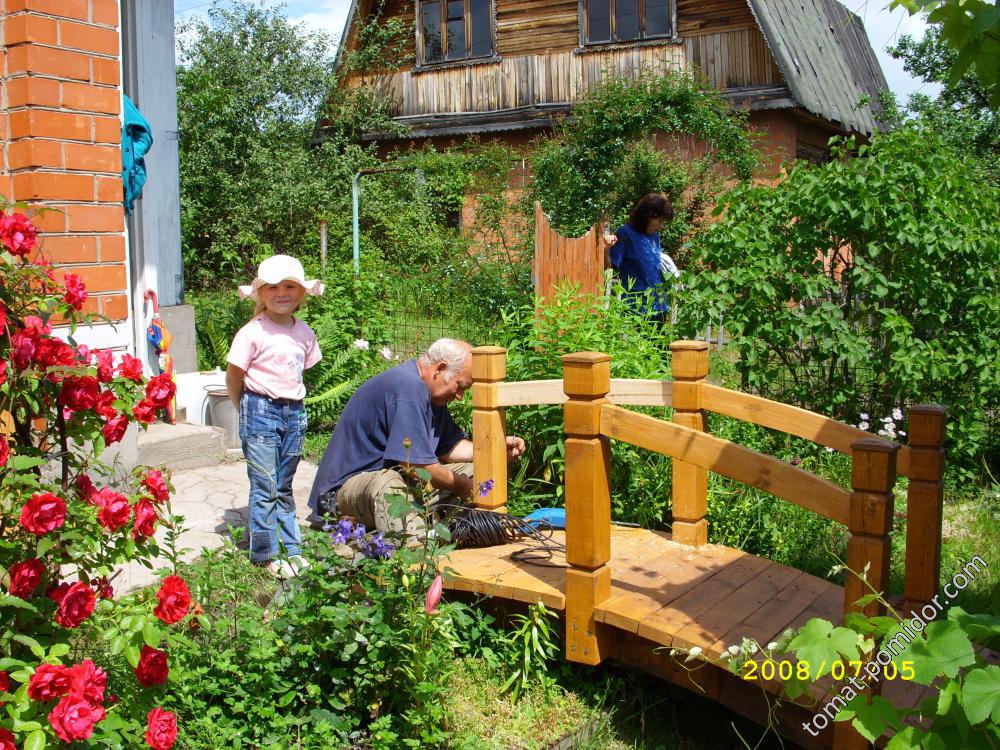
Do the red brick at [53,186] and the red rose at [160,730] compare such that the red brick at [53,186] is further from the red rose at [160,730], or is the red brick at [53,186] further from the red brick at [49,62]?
the red rose at [160,730]

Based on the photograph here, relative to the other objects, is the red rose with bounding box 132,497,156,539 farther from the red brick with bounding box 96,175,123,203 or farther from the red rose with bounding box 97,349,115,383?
the red brick with bounding box 96,175,123,203

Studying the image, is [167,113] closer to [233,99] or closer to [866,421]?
[866,421]

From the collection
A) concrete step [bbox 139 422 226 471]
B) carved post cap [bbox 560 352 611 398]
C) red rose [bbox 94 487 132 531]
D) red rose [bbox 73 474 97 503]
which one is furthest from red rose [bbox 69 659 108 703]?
concrete step [bbox 139 422 226 471]

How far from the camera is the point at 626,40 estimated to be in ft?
54.3

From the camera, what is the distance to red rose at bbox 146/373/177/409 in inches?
95.3

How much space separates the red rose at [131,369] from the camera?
242cm

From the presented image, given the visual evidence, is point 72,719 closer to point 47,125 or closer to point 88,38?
point 47,125

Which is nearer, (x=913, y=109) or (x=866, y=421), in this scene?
(x=866, y=421)

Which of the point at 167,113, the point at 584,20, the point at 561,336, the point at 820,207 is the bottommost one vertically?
the point at 561,336

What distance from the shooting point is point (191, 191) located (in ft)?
54.2

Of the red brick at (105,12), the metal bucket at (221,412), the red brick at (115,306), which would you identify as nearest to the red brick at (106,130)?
the red brick at (105,12)

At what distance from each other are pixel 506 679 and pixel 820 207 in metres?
3.47

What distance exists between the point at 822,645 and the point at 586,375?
5.07ft

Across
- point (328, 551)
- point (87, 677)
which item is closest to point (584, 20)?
point (328, 551)
